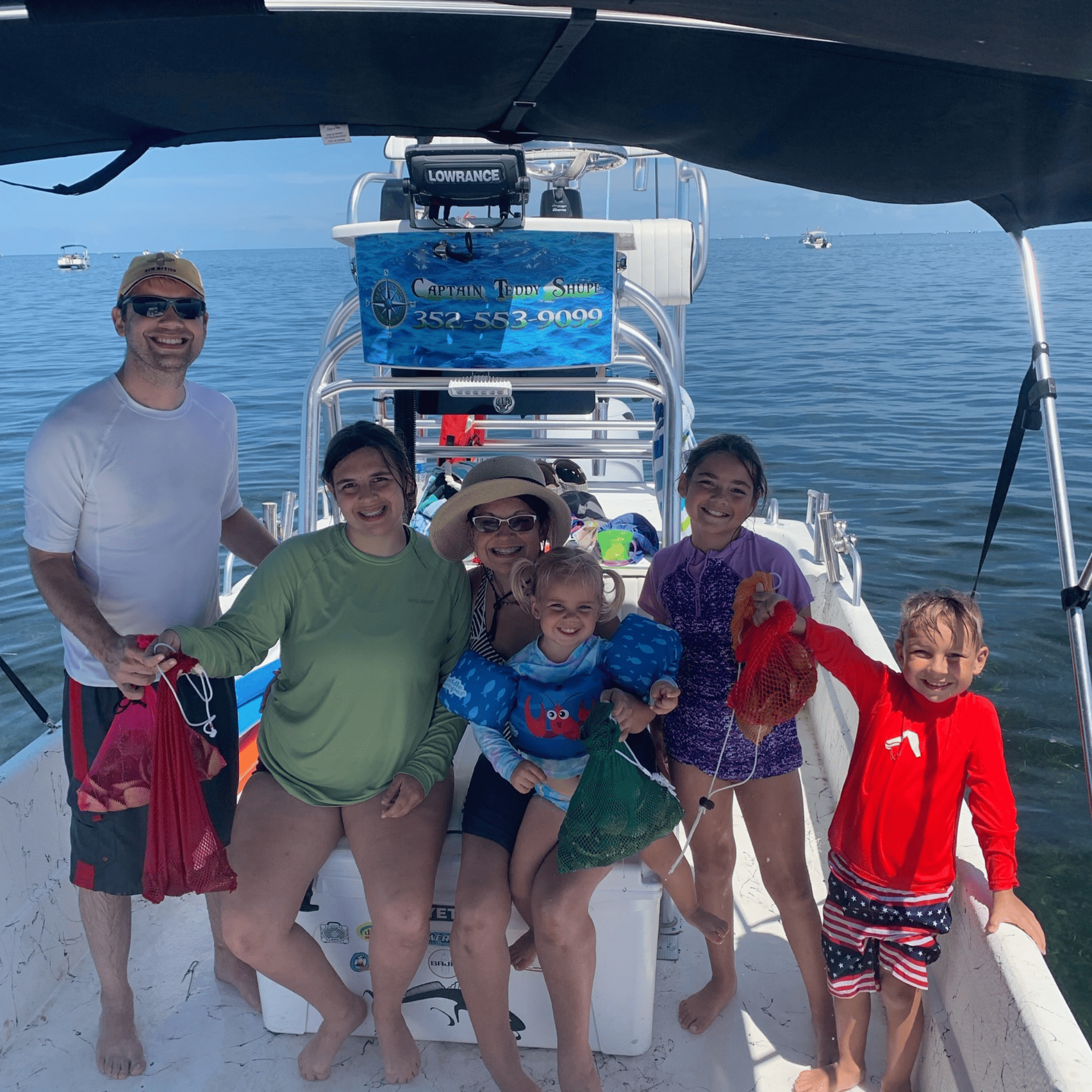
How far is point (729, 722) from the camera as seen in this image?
2.21m

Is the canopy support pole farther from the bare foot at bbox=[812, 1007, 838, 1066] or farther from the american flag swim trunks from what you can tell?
the bare foot at bbox=[812, 1007, 838, 1066]

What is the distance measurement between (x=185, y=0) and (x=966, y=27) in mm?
1114

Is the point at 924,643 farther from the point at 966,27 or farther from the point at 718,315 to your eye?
the point at 718,315

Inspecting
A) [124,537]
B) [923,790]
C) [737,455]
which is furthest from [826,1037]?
[124,537]

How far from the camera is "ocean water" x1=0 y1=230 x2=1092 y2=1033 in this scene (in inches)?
225

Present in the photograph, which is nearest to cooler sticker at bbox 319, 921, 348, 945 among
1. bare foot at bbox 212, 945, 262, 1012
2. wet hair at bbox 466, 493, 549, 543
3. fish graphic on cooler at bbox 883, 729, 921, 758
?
bare foot at bbox 212, 945, 262, 1012

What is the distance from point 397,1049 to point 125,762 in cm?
90

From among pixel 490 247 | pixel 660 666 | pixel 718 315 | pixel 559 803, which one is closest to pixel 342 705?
pixel 559 803

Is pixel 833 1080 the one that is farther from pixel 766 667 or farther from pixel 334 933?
pixel 334 933

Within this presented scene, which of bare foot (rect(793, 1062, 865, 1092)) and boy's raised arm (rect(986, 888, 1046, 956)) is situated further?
bare foot (rect(793, 1062, 865, 1092))

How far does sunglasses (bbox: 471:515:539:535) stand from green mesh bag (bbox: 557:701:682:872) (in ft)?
1.87

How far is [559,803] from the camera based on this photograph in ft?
7.00

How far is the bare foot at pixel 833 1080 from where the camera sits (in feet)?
7.04

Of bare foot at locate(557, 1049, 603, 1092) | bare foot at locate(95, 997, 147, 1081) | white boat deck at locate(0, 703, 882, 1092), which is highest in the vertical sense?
bare foot at locate(557, 1049, 603, 1092)
